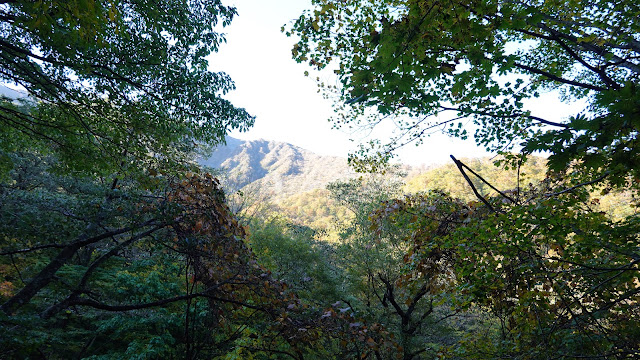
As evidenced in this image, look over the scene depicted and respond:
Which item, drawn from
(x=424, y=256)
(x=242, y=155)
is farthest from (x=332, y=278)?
(x=242, y=155)

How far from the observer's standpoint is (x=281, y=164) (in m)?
89.9

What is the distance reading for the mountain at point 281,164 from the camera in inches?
2922

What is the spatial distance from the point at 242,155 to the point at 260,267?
310 ft

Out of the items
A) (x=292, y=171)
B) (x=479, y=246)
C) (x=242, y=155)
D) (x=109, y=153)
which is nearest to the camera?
(x=479, y=246)

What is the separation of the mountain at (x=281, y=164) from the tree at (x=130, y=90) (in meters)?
58.6

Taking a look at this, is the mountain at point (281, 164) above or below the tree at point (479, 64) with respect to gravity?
above

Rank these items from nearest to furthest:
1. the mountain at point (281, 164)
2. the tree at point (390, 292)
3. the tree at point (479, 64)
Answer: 1. the tree at point (479, 64)
2. the tree at point (390, 292)
3. the mountain at point (281, 164)

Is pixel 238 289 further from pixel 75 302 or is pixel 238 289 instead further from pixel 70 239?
pixel 70 239

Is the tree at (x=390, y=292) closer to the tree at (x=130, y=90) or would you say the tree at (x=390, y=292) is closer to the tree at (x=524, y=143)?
the tree at (x=524, y=143)

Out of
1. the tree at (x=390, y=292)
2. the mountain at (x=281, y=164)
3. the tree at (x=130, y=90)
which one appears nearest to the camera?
the tree at (x=130, y=90)

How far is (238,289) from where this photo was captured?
354 centimetres

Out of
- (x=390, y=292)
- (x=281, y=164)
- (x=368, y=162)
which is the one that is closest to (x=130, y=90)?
(x=368, y=162)

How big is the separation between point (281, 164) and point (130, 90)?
3394 inches

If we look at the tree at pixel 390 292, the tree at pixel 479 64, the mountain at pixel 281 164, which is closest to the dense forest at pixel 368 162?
→ the tree at pixel 479 64
